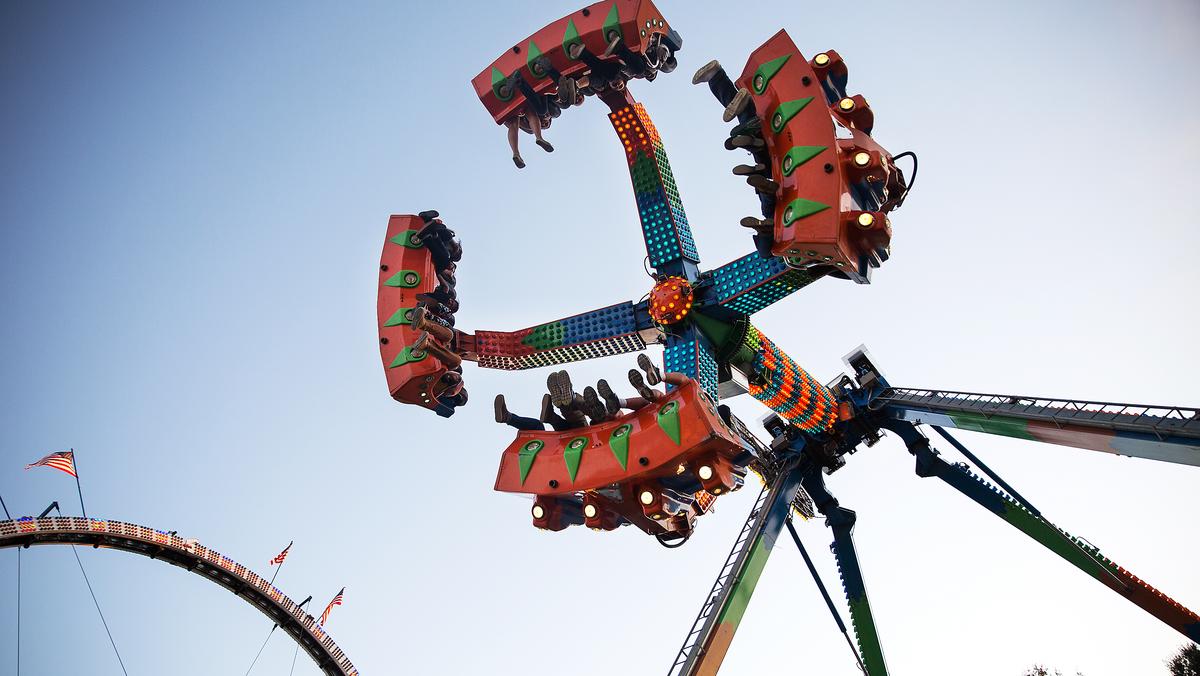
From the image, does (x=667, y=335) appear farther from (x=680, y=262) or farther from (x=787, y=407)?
(x=787, y=407)

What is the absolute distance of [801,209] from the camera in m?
9.68

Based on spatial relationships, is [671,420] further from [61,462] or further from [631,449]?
[61,462]

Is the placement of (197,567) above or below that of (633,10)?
below

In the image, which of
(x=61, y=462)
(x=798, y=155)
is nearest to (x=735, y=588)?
(x=798, y=155)

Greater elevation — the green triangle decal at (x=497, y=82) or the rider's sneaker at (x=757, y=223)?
the green triangle decal at (x=497, y=82)

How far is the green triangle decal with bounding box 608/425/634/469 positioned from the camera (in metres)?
10.1

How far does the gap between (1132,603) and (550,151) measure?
12.3 m

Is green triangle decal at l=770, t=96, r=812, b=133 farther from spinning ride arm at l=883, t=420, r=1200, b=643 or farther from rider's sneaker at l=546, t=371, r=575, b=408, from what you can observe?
spinning ride arm at l=883, t=420, r=1200, b=643

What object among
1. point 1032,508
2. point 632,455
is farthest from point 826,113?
point 1032,508

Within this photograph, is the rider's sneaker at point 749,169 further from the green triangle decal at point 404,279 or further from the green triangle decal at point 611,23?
the green triangle decal at point 404,279

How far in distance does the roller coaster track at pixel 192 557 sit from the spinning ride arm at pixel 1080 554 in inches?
870

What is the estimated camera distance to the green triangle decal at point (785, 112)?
10.1m

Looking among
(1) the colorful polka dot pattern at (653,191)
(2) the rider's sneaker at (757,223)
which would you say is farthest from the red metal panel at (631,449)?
(1) the colorful polka dot pattern at (653,191)

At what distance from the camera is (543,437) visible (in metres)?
11.0
